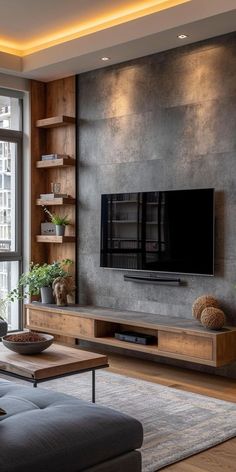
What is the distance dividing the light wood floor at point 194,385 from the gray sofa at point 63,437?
0.62m

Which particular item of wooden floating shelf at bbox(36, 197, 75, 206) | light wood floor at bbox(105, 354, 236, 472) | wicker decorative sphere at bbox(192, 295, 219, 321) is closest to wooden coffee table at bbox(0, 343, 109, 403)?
light wood floor at bbox(105, 354, 236, 472)

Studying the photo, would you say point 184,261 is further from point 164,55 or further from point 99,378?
point 164,55

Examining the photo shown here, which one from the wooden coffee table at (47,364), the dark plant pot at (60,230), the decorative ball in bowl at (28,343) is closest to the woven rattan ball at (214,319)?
the wooden coffee table at (47,364)

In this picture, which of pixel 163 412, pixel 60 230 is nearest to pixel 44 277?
pixel 60 230

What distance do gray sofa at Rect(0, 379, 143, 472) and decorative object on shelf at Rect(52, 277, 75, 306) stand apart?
3067mm

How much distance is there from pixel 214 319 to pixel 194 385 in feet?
1.74

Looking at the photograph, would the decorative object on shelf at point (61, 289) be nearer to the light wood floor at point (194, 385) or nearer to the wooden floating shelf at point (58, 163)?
the light wood floor at point (194, 385)

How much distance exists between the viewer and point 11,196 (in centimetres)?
615

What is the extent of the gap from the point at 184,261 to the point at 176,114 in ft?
4.23

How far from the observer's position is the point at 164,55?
4945 mm

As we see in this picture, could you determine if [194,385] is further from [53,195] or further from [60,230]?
[53,195]

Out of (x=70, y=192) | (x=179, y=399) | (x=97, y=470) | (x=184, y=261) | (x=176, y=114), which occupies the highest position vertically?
(x=176, y=114)

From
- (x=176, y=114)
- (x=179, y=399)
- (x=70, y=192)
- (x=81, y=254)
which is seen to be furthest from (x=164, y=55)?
(x=179, y=399)

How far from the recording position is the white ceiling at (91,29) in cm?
425
